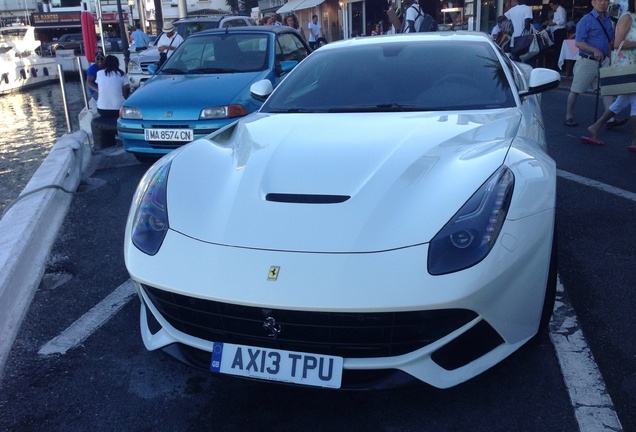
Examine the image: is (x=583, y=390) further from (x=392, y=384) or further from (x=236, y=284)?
(x=236, y=284)

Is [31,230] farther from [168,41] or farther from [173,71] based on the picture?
[168,41]

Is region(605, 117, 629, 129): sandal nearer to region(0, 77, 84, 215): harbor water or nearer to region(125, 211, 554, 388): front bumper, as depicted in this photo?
region(125, 211, 554, 388): front bumper

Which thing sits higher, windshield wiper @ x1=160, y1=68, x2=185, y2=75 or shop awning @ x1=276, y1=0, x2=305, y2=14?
windshield wiper @ x1=160, y1=68, x2=185, y2=75

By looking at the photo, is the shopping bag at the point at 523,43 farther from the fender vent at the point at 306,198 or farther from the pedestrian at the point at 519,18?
the fender vent at the point at 306,198

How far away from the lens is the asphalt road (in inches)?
95.2

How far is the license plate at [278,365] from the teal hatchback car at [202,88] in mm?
4295

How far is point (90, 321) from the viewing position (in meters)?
3.36

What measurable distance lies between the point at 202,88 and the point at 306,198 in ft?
15.1

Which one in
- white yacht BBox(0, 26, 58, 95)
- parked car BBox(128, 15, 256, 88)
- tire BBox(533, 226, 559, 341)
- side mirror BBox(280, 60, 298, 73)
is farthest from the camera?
white yacht BBox(0, 26, 58, 95)

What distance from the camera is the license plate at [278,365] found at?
221 centimetres

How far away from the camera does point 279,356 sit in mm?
2268

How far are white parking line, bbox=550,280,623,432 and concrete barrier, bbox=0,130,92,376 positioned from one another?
254 cm

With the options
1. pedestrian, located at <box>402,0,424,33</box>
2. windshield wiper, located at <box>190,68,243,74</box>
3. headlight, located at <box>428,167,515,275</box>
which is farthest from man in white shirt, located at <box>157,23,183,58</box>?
headlight, located at <box>428,167,515,275</box>

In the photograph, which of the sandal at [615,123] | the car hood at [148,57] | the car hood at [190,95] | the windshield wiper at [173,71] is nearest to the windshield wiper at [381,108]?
the car hood at [190,95]
